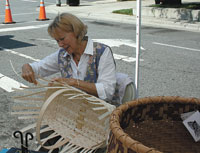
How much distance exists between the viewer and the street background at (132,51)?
4801 millimetres

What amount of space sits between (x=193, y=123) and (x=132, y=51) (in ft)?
18.1

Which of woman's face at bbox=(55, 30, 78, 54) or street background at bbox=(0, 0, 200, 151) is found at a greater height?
woman's face at bbox=(55, 30, 78, 54)

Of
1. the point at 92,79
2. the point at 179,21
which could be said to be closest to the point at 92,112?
the point at 92,79

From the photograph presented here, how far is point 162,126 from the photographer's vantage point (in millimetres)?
1975

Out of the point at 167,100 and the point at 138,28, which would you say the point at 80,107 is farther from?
the point at 138,28

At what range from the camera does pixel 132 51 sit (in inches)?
288

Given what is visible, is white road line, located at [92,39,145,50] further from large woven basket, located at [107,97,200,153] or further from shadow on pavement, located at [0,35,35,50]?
large woven basket, located at [107,97,200,153]

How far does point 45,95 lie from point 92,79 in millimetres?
402

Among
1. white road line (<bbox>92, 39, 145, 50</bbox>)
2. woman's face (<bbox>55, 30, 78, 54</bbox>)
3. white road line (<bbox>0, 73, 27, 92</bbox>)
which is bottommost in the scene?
white road line (<bbox>0, 73, 27, 92</bbox>)

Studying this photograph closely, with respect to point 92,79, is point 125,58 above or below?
below

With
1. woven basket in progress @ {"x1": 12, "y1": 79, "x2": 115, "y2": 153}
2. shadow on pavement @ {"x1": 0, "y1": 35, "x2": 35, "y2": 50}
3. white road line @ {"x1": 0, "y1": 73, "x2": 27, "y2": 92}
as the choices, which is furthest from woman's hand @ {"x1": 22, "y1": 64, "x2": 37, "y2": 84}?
shadow on pavement @ {"x1": 0, "y1": 35, "x2": 35, "y2": 50}

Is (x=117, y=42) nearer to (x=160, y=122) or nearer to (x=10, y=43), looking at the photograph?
(x=10, y=43)

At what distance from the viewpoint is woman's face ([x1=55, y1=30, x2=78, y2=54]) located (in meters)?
2.46

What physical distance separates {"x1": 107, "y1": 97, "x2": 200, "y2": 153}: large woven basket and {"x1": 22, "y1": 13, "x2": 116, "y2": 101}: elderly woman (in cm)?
53
